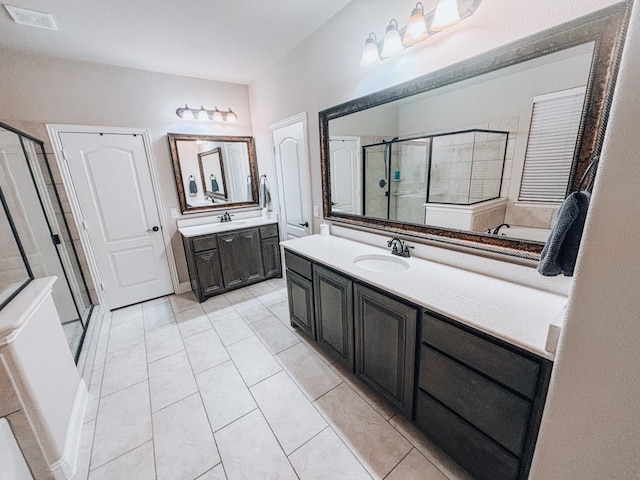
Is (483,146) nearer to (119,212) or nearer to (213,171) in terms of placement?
(213,171)

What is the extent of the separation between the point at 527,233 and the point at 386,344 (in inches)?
36.8

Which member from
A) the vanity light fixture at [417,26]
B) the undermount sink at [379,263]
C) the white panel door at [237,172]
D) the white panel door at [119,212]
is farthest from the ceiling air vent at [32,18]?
the undermount sink at [379,263]

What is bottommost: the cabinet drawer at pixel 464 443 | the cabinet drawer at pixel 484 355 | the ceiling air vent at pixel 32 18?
the cabinet drawer at pixel 464 443

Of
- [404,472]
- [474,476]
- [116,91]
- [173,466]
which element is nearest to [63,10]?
[116,91]

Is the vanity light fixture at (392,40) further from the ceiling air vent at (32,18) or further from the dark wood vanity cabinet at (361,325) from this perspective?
the ceiling air vent at (32,18)

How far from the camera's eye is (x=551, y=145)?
46.8 inches

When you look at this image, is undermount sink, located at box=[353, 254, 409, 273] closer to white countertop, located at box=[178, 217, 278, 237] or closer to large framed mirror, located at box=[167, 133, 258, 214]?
white countertop, located at box=[178, 217, 278, 237]

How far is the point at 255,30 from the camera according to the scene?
2.22 m

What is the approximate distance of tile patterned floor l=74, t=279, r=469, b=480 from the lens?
1374 millimetres

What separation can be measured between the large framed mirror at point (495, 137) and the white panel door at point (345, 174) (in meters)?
0.08

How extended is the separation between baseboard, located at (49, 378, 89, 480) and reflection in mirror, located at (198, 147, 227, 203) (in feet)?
7.65

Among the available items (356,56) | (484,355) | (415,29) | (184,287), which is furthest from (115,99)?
(484,355)

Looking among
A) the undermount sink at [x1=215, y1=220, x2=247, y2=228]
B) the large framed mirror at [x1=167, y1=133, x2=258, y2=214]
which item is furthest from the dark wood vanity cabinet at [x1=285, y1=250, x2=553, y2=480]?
the large framed mirror at [x1=167, y1=133, x2=258, y2=214]

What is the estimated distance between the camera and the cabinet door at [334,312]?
1.74 m
